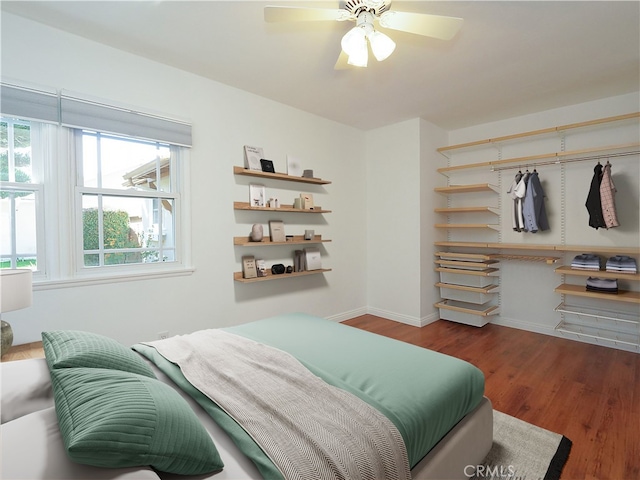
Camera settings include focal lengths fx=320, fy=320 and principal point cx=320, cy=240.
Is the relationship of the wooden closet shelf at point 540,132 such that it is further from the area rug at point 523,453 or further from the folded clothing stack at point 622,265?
the area rug at point 523,453

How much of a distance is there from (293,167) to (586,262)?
3.25 metres

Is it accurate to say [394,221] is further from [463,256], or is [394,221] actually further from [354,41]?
[354,41]

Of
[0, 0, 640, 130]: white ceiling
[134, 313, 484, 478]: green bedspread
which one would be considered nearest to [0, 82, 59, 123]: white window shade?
[0, 0, 640, 130]: white ceiling

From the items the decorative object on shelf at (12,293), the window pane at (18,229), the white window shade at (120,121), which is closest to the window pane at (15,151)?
the window pane at (18,229)

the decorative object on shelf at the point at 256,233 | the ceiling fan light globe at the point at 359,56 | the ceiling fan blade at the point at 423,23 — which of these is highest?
the ceiling fan blade at the point at 423,23

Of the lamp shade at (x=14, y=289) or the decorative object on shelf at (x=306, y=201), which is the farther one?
the decorative object on shelf at (x=306, y=201)

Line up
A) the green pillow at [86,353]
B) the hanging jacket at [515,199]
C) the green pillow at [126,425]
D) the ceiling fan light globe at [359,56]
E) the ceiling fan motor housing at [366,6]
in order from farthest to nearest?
1. the hanging jacket at [515,199]
2. the ceiling fan light globe at [359,56]
3. the ceiling fan motor housing at [366,6]
4. the green pillow at [86,353]
5. the green pillow at [126,425]

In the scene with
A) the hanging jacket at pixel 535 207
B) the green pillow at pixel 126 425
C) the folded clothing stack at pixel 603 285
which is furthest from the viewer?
the hanging jacket at pixel 535 207

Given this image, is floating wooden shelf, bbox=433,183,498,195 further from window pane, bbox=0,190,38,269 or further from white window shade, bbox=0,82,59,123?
window pane, bbox=0,190,38,269

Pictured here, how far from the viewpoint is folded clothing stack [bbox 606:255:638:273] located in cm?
304

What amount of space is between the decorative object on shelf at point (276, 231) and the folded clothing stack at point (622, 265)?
129 inches

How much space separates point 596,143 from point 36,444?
4813 millimetres

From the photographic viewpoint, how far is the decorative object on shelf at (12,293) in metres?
1.53

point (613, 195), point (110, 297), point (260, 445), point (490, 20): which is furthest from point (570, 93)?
point (110, 297)
